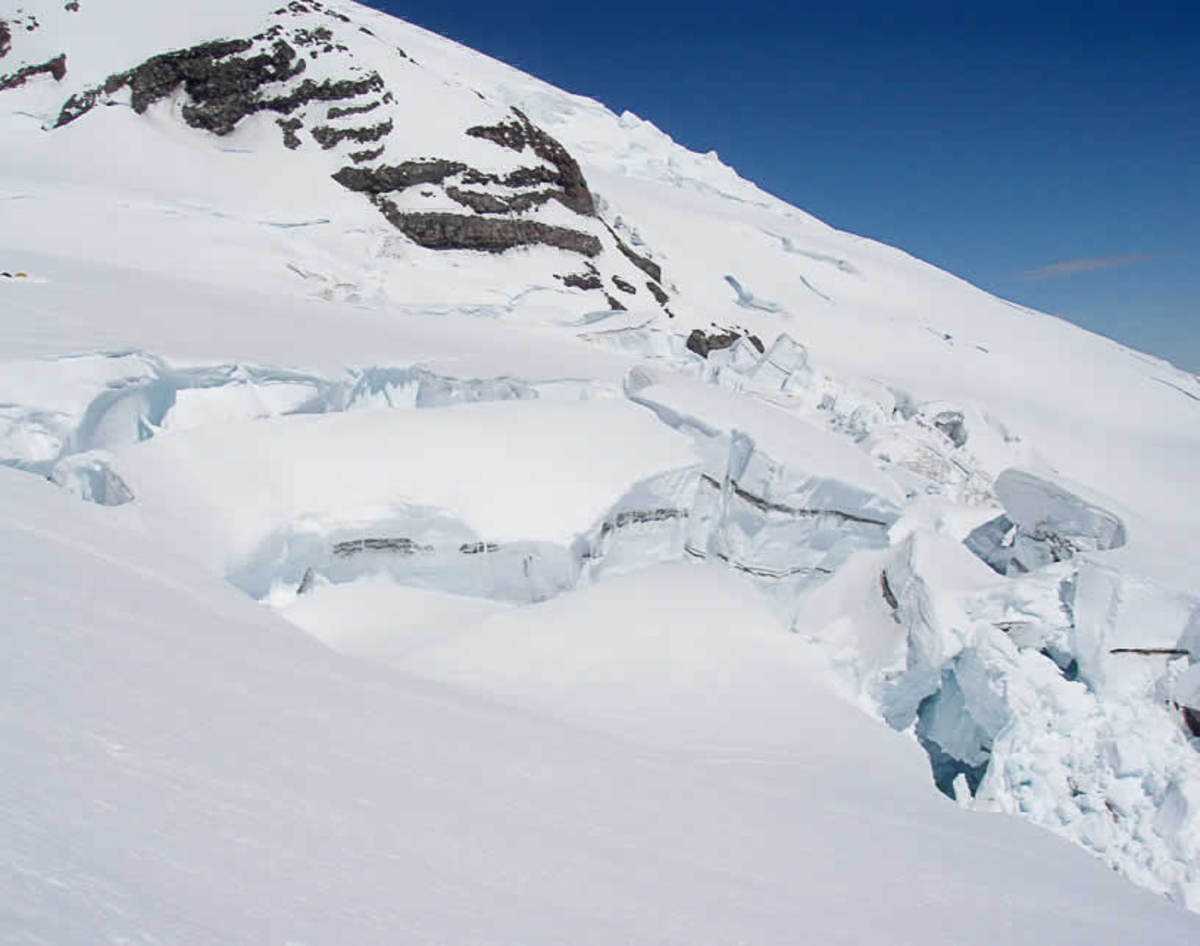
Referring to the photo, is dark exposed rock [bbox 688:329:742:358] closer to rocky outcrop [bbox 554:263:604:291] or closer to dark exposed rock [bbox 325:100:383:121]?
rocky outcrop [bbox 554:263:604:291]

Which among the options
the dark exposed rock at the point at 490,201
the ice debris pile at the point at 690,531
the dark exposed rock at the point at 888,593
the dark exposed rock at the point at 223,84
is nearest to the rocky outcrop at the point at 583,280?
the dark exposed rock at the point at 490,201

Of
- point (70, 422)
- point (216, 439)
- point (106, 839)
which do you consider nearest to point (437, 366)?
point (216, 439)

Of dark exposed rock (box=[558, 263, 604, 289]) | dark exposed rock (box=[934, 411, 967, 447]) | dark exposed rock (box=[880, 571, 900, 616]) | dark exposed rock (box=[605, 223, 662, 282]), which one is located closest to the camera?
dark exposed rock (box=[880, 571, 900, 616])

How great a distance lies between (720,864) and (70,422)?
16.5ft

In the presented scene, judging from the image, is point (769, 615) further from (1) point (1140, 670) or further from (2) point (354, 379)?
(2) point (354, 379)

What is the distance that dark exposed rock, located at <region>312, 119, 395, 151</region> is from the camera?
25891 mm

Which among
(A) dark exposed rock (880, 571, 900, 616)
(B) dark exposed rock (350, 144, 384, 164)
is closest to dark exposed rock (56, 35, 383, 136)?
(B) dark exposed rock (350, 144, 384, 164)

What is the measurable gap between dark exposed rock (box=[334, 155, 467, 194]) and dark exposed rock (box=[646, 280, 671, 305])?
6.65m

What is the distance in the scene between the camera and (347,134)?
2594cm

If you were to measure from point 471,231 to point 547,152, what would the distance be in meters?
5.45

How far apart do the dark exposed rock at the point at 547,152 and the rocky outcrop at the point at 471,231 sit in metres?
1.98

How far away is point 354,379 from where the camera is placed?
7695 millimetres

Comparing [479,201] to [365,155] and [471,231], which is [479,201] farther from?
[365,155]

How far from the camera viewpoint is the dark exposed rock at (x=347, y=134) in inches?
1019
